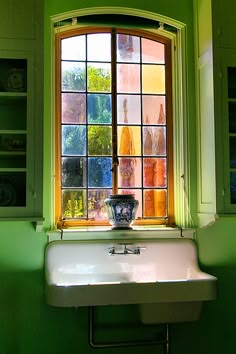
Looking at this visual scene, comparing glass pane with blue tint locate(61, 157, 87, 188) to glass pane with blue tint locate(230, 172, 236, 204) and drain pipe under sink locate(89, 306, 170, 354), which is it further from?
glass pane with blue tint locate(230, 172, 236, 204)

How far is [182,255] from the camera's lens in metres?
2.65

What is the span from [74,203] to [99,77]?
0.84m

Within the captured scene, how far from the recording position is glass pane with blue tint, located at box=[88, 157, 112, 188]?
108 inches

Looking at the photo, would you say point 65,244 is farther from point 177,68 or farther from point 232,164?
point 177,68

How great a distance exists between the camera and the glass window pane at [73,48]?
2.76 m

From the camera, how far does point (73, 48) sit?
2.78 metres

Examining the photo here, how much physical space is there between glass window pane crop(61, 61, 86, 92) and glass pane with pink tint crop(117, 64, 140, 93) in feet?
0.78

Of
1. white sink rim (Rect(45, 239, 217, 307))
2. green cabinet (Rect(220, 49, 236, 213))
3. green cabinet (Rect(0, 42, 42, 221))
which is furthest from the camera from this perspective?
green cabinet (Rect(220, 49, 236, 213))

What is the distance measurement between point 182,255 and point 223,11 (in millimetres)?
1474

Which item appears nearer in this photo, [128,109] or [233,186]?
[233,186]

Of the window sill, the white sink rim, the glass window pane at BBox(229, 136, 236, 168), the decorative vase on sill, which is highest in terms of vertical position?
the glass window pane at BBox(229, 136, 236, 168)

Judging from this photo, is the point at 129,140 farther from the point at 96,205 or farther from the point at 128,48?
the point at 128,48

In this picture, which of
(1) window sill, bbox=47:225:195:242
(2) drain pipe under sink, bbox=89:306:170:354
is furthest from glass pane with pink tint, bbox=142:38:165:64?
(2) drain pipe under sink, bbox=89:306:170:354

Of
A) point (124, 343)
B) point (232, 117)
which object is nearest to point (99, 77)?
point (232, 117)
